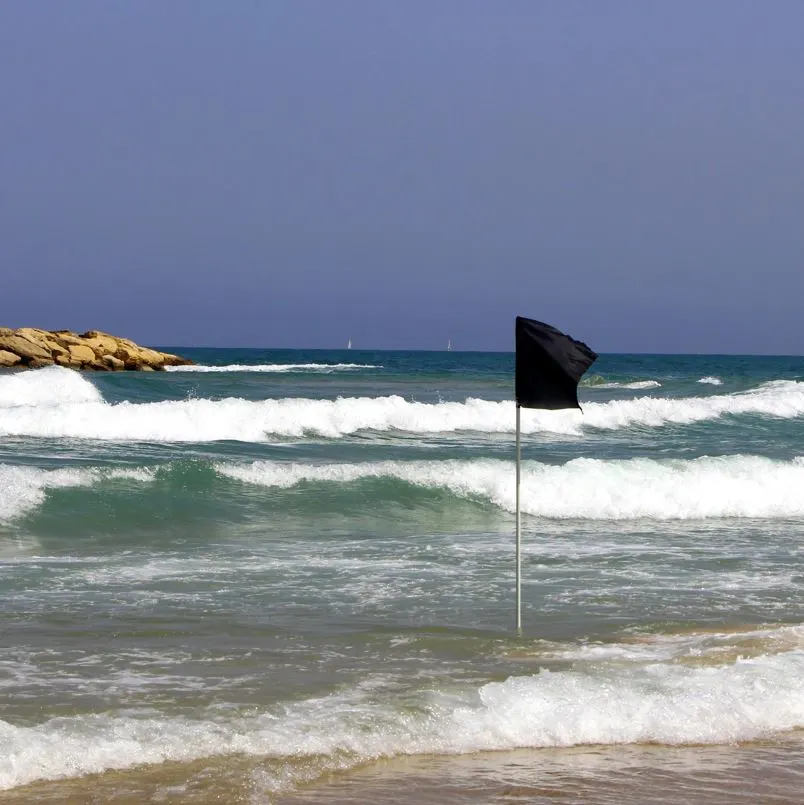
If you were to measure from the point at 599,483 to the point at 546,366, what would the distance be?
31.8 ft

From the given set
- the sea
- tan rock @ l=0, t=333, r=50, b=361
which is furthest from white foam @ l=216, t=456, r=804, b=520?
tan rock @ l=0, t=333, r=50, b=361

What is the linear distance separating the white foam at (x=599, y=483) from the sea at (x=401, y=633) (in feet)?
0.17

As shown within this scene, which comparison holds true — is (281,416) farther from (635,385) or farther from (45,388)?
(635,385)

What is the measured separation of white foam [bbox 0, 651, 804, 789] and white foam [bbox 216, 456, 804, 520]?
900 cm

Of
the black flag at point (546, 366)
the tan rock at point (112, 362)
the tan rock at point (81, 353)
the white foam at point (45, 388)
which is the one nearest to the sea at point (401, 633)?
the black flag at point (546, 366)

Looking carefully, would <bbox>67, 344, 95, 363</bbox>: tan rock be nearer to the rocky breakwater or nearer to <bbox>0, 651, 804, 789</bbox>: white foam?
the rocky breakwater

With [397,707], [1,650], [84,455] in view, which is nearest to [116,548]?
[1,650]

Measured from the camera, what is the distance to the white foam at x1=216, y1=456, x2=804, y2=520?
16.4 m

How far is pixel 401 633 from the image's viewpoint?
8281mm

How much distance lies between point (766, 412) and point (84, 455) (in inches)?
914

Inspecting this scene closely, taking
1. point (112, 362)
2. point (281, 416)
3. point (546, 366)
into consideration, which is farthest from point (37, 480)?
point (112, 362)

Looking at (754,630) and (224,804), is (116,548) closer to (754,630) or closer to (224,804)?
(754,630)

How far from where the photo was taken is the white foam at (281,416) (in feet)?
85.3

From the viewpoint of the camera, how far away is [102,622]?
8492 millimetres
